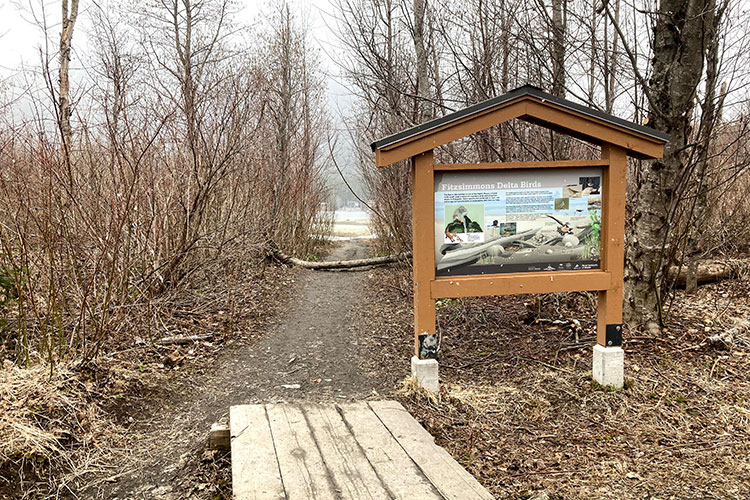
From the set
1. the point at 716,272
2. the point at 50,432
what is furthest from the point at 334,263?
the point at 50,432

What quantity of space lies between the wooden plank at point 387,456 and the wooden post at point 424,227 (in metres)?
1.11

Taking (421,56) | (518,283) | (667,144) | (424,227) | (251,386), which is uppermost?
(421,56)

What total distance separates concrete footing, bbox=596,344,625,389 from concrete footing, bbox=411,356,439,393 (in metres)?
1.49

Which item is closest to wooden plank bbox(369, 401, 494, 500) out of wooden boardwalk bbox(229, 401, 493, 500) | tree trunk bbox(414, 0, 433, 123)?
wooden boardwalk bbox(229, 401, 493, 500)

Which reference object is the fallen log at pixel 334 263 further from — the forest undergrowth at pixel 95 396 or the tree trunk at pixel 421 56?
the forest undergrowth at pixel 95 396

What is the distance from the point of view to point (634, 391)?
15.6ft

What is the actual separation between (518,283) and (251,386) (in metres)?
2.73

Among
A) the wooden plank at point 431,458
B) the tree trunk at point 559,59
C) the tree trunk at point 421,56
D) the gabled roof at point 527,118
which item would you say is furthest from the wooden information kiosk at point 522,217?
the tree trunk at point 421,56

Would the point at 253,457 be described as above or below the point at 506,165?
below

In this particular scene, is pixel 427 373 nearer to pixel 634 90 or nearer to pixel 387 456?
pixel 387 456

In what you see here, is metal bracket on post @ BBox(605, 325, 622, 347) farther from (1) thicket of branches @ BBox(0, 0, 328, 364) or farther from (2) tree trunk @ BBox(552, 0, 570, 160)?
(1) thicket of branches @ BBox(0, 0, 328, 364)

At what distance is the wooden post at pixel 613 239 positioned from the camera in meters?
4.70

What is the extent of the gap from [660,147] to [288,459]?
12.9 ft

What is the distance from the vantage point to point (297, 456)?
309 centimetres
